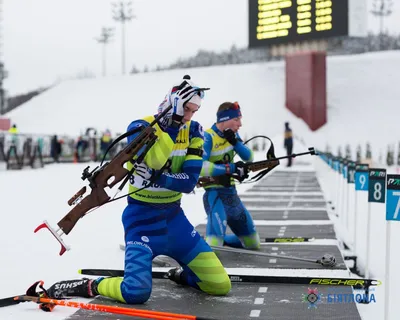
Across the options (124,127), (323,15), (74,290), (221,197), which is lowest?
(124,127)

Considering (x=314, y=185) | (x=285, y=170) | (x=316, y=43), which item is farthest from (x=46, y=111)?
(x=314, y=185)

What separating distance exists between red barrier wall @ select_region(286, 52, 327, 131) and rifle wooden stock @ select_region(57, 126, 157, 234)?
1788 inches

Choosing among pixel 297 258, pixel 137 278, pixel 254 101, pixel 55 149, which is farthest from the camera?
pixel 254 101

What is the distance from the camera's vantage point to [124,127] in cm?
5959

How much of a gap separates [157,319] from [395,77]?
58.3m

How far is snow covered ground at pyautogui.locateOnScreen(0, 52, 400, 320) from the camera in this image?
822cm

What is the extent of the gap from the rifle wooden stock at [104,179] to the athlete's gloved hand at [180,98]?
0.35m

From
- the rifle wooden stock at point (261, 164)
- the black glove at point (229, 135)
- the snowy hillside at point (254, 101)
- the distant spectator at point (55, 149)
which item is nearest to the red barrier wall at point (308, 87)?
the snowy hillside at point (254, 101)

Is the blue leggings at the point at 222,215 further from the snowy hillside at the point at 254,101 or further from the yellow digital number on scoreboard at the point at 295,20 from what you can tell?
the snowy hillside at the point at 254,101

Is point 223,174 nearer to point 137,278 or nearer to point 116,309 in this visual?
point 137,278

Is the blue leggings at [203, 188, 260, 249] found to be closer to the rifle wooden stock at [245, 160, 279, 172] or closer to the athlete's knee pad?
the rifle wooden stock at [245, 160, 279, 172]

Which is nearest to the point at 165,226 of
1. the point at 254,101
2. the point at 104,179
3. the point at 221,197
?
the point at 104,179

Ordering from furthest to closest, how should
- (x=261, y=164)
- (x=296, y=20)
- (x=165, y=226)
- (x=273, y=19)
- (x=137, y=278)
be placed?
(x=273, y=19)
(x=296, y=20)
(x=261, y=164)
(x=165, y=226)
(x=137, y=278)

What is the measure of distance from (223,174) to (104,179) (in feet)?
8.63
